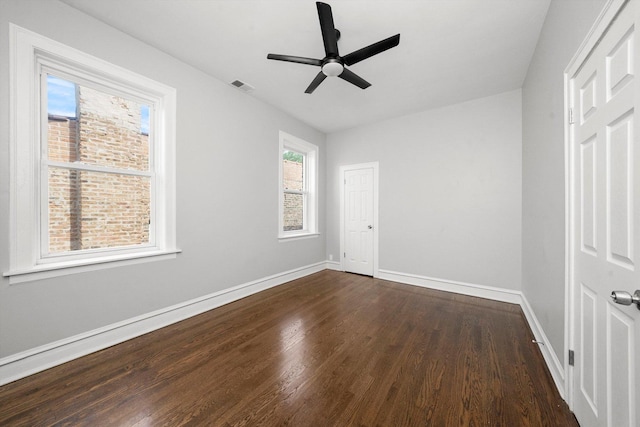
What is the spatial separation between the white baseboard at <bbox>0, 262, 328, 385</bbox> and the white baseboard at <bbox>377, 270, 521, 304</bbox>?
2539 millimetres

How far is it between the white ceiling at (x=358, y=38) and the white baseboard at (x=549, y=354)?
109 inches

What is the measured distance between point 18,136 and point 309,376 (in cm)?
279

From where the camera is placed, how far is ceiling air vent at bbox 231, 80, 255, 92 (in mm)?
3131

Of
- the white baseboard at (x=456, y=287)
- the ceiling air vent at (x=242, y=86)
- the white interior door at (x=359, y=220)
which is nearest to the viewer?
the ceiling air vent at (x=242, y=86)

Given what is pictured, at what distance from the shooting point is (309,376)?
1767 mm

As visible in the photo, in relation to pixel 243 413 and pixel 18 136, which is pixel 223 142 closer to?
A: pixel 18 136

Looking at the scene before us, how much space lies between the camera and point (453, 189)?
12.2ft

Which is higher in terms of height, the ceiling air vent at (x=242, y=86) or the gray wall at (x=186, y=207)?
the ceiling air vent at (x=242, y=86)

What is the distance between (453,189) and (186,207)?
12.4 feet

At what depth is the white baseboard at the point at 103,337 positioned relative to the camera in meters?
1.72

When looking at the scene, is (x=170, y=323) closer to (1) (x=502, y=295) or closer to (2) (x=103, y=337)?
(2) (x=103, y=337)

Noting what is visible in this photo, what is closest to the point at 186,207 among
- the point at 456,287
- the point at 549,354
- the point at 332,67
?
the point at 332,67

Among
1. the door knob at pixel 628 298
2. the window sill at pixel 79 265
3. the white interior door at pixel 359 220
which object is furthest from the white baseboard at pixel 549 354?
the window sill at pixel 79 265

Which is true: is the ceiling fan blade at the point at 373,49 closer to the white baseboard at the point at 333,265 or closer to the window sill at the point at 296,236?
the window sill at the point at 296,236
